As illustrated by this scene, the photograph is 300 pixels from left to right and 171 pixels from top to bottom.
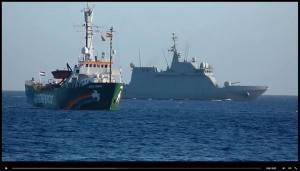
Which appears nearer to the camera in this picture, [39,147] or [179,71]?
[39,147]

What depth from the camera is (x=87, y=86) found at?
2383 inches

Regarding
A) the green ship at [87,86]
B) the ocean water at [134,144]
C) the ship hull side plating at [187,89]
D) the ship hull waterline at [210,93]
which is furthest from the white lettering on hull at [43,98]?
the ship hull waterline at [210,93]

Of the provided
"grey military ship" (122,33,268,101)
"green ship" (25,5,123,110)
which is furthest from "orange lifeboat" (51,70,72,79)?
"grey military ship" (122,33,268,101)

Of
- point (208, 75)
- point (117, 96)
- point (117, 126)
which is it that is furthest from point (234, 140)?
point (208, 75)

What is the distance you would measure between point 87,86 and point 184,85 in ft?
242

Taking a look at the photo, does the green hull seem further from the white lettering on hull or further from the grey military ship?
the grey military ship

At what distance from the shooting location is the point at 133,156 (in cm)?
2666

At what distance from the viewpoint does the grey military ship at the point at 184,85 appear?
13038 centimetres

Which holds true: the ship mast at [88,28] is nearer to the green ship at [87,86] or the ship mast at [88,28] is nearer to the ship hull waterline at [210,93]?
the green ship at [87,86]

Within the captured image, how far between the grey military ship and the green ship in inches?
2382

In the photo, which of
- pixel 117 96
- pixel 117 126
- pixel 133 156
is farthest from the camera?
pixel 117 96

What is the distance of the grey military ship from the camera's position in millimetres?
130375
